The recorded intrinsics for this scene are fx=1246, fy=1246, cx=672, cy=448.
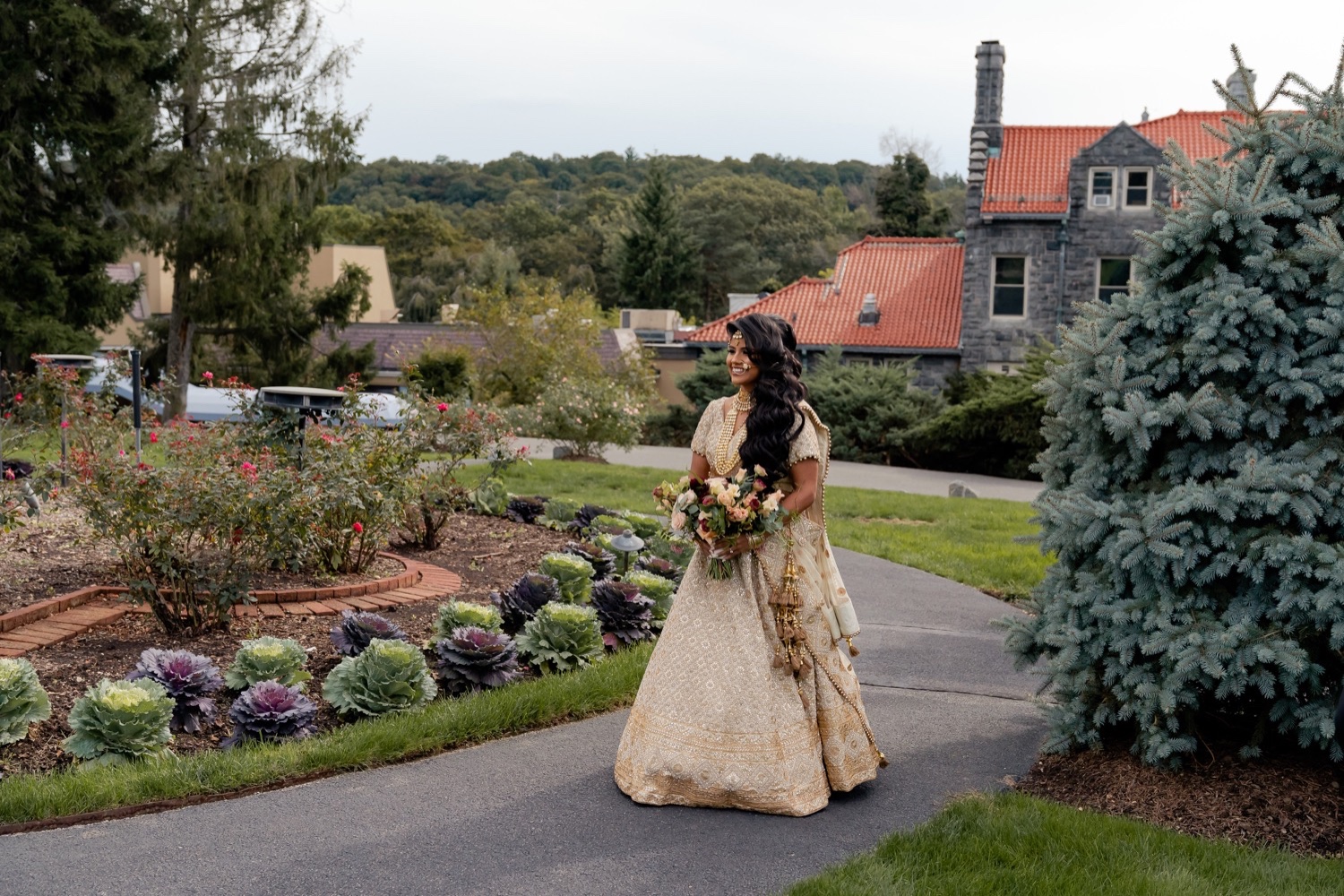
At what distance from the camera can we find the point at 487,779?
16.8 feet

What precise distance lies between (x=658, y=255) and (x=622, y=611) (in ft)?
195

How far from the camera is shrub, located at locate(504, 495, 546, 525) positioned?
1080 cm

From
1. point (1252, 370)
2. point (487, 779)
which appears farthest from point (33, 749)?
point (1252, 370)

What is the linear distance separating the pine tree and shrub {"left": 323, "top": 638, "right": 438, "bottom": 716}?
2.83 meters

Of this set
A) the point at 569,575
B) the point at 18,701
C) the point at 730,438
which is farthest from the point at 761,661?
the point at 18,701

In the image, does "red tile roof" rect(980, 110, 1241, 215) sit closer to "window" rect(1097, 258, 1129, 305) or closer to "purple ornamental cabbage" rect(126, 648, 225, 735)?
"window" rect(1097, 258, 1129, 305)

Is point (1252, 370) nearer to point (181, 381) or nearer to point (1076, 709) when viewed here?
point (1076, 709)

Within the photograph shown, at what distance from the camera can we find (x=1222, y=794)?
4883 millimetres

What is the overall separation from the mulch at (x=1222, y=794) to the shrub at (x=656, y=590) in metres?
2.87

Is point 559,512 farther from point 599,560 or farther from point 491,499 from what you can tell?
point 599,560

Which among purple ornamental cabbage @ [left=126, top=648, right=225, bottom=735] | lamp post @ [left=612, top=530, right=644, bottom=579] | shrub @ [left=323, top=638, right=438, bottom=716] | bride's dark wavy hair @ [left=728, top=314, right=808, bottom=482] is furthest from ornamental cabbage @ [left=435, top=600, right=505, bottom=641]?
bride's dark wavy hair @ [left=728, top=314, right=808, bottom=482]

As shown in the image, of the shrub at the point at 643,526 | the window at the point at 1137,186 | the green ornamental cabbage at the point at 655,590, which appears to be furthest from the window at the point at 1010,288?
the green ornamental cabbage at the point at 655,590

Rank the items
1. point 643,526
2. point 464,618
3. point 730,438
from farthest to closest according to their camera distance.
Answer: point 643,526 → point 464,618 → point 730,438

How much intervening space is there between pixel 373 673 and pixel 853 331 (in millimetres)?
27838
